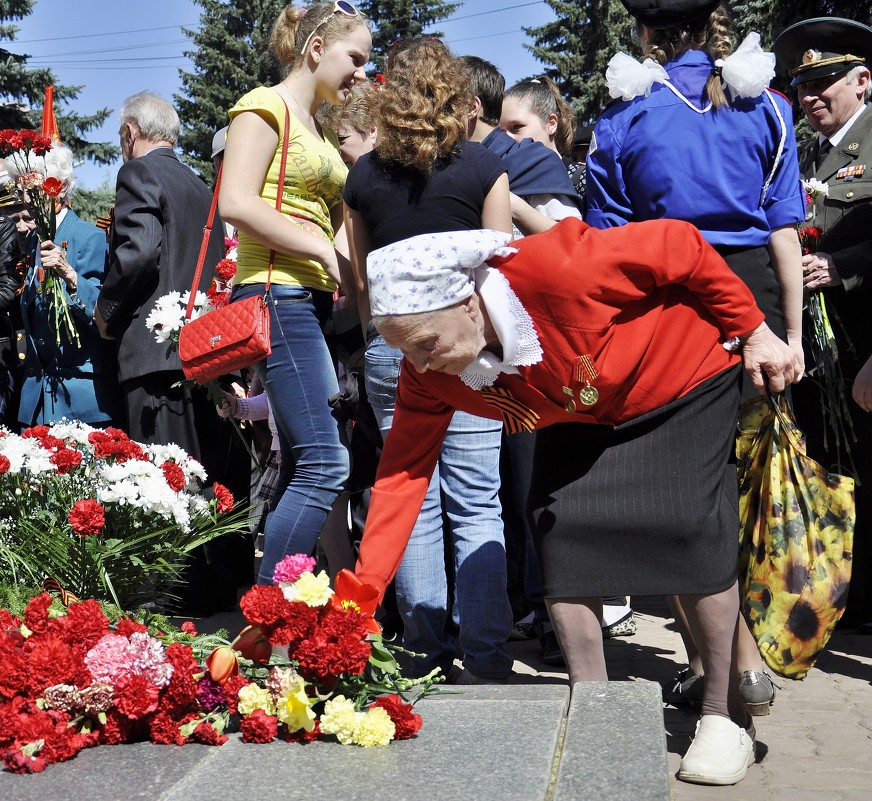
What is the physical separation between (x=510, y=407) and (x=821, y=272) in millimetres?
2230

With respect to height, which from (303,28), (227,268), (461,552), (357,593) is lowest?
(461,552)

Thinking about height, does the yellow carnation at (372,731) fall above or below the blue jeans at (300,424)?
below

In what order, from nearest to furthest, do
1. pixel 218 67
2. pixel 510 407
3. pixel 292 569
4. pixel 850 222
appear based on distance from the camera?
pixel 292 569, pixel 510 407, pixel 850 222, pixel 218 67

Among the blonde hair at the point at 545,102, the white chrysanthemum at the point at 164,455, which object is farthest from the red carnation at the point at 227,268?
the blonde hair at the point at 545,102

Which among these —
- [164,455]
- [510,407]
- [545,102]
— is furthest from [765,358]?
[545,102]

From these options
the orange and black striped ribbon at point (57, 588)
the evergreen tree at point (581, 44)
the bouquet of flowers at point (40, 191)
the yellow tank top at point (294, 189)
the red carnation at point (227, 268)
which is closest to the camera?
the orange and black striped ribbon at point (57, 588)

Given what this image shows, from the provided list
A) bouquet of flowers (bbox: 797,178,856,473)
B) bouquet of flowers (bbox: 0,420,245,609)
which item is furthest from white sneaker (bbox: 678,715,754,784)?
bouquet of flowers (bbox: 797,178,856,473)

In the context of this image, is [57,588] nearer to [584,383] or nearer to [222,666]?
[222,666]

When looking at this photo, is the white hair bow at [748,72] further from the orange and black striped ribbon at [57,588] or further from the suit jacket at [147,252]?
the suit jacket at [147,252]

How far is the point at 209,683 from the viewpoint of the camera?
253cm

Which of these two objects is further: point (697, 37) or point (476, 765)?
point (697, 37)

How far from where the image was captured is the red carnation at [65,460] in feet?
11.3

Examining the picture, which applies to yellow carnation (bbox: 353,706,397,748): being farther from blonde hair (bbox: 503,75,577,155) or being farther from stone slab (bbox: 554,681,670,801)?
blonde hair (bbox: 503,75,577,155)

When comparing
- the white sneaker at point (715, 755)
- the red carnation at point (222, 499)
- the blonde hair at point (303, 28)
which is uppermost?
the blonde hair at point (303, 28)
